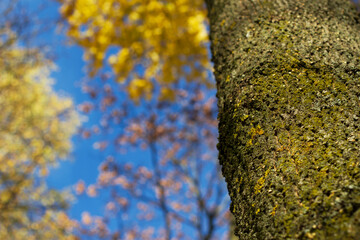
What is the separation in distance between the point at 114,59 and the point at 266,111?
3.64 m

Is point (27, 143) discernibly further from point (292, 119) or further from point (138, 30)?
point (292, 119)

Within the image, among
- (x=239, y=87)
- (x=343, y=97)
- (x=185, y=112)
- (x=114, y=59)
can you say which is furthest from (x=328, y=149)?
(x=185, y=112)

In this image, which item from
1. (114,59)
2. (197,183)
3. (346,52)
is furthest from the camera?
(197,183)

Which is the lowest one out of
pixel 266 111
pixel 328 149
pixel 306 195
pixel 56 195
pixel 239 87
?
pixel 306 195

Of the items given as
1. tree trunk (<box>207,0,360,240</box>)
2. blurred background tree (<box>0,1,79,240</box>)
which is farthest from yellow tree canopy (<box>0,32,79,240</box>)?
tree trunk (<box>207,0,360,240</box>)

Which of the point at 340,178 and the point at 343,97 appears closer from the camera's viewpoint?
the point at 340,178

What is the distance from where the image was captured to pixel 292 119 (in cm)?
82

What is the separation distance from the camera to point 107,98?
7.79 m

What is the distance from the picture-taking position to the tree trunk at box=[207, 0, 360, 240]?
637 mm

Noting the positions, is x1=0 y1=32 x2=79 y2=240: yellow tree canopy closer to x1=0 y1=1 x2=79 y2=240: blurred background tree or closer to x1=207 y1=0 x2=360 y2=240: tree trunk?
x1=0 y1=1 x2=79 y2=240: blurred background tree

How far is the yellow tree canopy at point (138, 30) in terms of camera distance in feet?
12.2

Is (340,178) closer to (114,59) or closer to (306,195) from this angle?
(306,195)

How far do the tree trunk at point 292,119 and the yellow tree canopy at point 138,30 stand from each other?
272cm

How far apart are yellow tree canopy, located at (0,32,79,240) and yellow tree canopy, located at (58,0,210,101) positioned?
5.97ft
